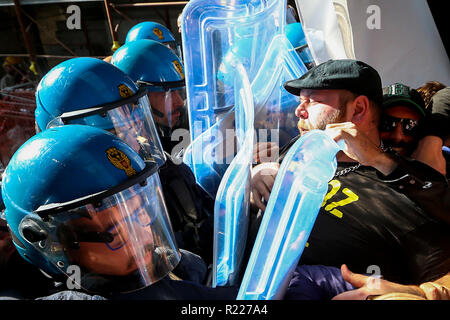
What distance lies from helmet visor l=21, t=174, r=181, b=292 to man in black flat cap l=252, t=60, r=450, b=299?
0.57m

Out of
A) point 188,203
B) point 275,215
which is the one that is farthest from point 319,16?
point 275,215

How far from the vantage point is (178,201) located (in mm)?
1933

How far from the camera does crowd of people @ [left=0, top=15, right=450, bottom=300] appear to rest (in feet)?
4.17

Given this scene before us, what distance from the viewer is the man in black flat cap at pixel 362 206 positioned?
1.53 m

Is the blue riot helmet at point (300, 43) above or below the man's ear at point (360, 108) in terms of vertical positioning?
above

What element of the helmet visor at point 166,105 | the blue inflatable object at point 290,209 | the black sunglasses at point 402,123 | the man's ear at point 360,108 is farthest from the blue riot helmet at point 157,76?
the blue inflatable object at point 290,209

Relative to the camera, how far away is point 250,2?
215 cm

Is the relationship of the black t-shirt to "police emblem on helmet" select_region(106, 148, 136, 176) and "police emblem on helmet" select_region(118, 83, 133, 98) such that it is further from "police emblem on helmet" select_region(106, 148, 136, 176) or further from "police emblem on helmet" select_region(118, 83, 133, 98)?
"police emblem on helmet" select_region(118, 83, 133, 98)

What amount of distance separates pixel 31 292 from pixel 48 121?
0.85 m

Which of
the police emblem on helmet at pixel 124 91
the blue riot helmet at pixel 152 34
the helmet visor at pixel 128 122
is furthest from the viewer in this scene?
the blue riot helmet at pixel 152 34

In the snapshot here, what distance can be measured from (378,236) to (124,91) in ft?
4.49

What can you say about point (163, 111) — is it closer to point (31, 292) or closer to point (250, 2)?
point (250, 2)

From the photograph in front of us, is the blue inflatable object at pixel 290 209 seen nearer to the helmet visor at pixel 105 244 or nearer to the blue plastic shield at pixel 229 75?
the helmet visor at pixel 105 244

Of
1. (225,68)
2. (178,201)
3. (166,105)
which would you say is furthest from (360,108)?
(166,105)
